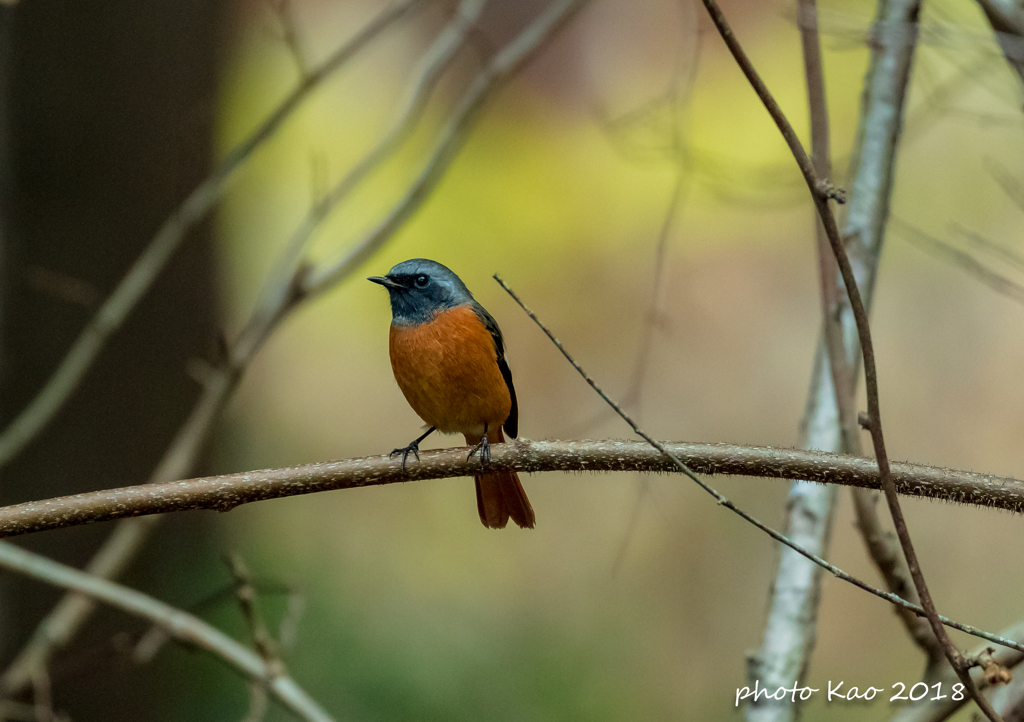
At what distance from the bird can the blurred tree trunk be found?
6.19ft

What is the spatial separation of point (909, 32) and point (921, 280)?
3.07 m

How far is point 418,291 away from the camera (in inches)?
106

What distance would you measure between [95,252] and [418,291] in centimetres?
220

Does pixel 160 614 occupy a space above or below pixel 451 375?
below

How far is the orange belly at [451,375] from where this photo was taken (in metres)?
2.50

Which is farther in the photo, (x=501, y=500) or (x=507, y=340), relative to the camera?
(x=507, y=340)

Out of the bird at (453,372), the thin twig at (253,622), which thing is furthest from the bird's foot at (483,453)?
the thin twig at (253,622)

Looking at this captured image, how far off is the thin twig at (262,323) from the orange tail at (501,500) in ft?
3.38

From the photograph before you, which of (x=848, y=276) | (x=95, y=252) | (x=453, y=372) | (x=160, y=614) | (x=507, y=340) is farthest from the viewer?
(x=507, y=340)

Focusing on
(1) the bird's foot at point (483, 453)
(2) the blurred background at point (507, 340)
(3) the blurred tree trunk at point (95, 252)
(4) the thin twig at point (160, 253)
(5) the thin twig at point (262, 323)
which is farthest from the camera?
(2) the blurred background at point (507, 340)

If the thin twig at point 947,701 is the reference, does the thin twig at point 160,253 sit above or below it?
above

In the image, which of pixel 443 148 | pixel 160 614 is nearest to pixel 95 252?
pixel 443 148

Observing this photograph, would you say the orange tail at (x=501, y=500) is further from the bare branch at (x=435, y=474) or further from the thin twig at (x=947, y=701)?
the thin twig at (x=947, y=701)

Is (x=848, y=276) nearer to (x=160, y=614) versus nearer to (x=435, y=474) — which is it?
(x=435, y=474)
